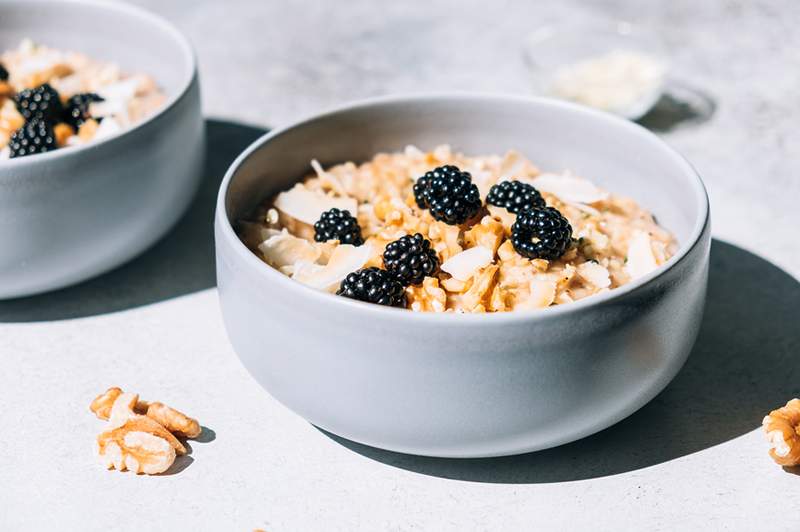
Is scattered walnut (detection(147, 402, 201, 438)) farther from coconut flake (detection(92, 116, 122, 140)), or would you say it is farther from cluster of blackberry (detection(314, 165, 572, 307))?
coconut flake (detection(92, 116, 122, 140))

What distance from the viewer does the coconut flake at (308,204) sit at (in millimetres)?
1771

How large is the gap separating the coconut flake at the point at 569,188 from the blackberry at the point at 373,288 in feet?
1.40

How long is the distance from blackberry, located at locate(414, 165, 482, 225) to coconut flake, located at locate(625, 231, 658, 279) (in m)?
0.26

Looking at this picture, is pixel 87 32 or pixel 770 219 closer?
pixel 770 219

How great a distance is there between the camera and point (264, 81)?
9.06 feet

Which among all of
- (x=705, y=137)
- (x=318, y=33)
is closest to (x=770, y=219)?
(x=705, y=137)

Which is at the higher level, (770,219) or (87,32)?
(87,32)

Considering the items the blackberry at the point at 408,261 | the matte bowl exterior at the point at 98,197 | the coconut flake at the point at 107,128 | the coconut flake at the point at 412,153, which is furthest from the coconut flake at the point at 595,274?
the coconut flake at the point at 107,128

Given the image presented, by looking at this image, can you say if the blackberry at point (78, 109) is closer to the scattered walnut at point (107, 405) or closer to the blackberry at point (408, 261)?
the scattered walnut at point (107, 405)

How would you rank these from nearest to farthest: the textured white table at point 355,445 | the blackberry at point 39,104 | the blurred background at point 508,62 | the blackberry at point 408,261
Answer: the textured white table at point 355,445 < the blackberry at point 408,261 < the blackberry at point 39,104 < the blurred background at point 508,62

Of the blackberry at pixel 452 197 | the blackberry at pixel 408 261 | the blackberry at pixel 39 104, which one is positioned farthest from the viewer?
the blackberry at pixel 39 104

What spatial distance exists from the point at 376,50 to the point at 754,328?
1532 mm

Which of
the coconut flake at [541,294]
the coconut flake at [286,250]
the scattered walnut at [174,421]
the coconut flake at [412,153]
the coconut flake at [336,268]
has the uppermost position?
the coconut flake at [541,294]

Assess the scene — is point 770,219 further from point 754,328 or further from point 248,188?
point 248,188
